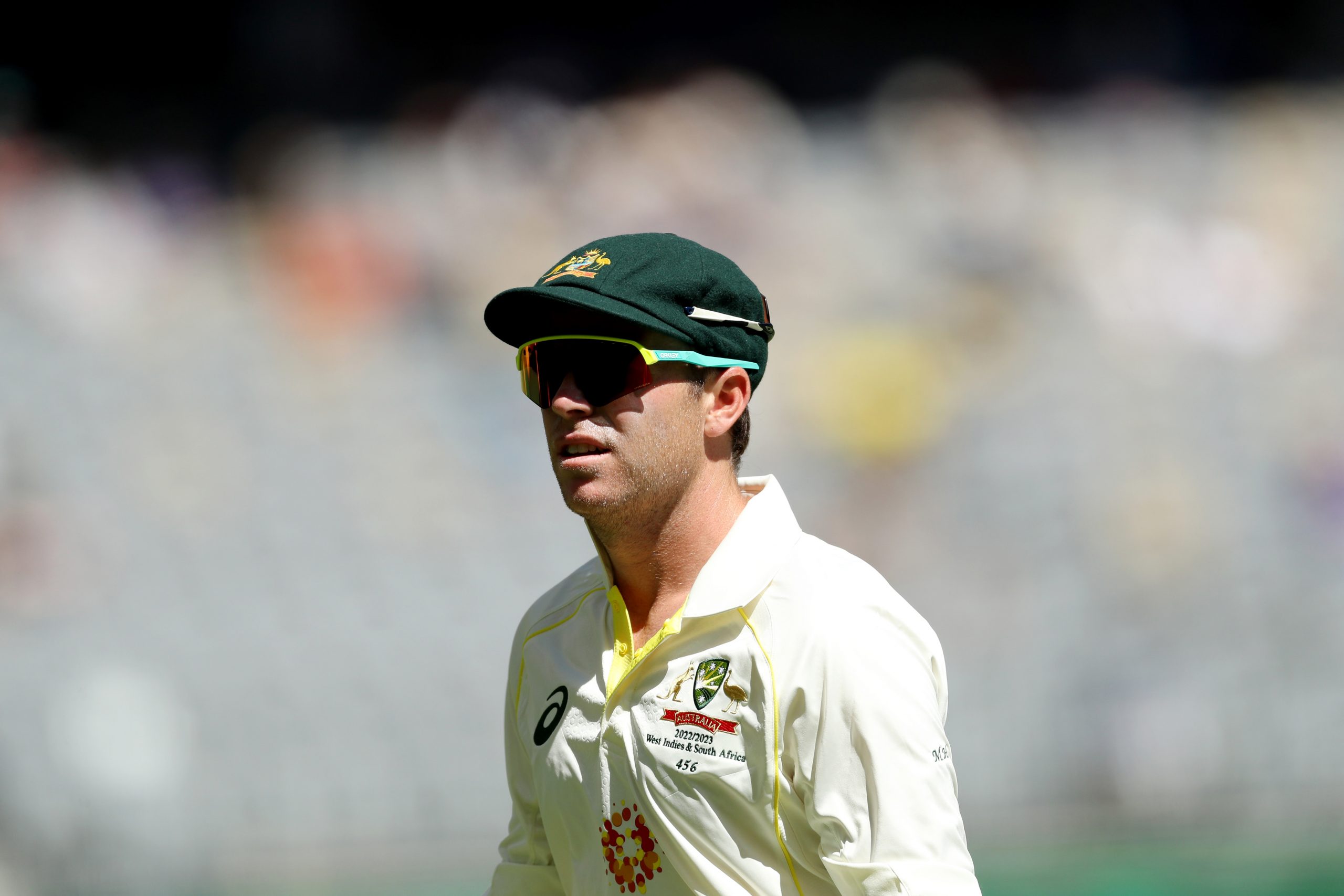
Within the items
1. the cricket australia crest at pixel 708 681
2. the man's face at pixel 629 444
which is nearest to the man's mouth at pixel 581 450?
the man's face at pixel 629 444

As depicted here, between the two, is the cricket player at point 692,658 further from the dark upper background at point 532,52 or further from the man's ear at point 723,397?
the dark upper background at point 532,52

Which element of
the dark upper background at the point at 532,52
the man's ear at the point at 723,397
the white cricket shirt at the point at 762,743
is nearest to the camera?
the white cricket shirt at the point at 762,743

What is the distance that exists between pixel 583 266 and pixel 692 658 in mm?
631

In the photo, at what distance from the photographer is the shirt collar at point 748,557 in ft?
6.26

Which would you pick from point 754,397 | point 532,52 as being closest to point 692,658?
point 754,397

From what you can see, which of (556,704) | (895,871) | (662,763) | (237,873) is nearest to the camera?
(895,871)

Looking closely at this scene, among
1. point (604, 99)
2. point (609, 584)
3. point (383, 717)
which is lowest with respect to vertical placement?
point (383, 717)

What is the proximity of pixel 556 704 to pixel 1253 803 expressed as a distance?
15.1 ft

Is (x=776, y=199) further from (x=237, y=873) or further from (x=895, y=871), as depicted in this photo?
(x=895, y=871)

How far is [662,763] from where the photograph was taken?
185 centimetres

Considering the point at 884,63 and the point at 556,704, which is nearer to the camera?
the point at 556,704

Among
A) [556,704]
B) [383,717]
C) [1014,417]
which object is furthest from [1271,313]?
[556,704]

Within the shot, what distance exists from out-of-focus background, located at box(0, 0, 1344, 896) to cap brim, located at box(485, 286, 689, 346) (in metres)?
3.85

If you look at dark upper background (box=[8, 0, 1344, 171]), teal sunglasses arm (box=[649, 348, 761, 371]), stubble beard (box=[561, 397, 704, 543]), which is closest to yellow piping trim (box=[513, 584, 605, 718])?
stubble beard (box=[561, 397, 704, 543])
